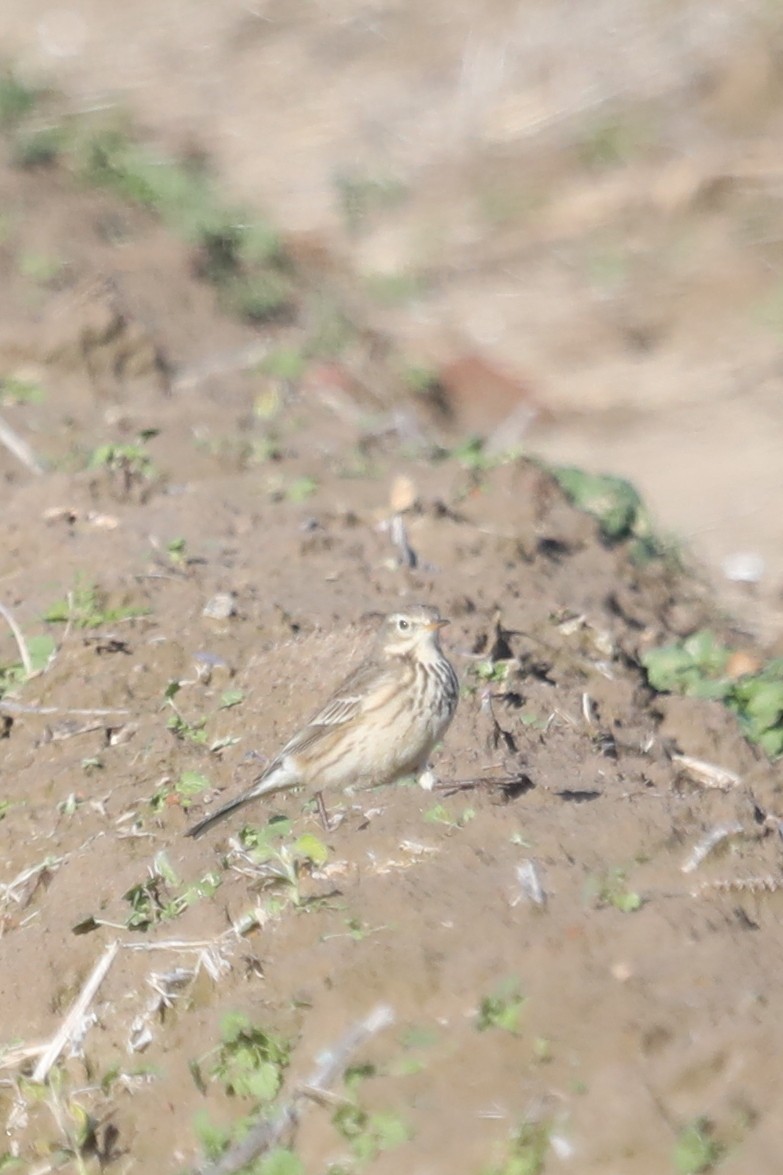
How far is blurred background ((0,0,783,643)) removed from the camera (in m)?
14.0

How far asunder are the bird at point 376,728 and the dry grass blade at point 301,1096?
1768mm

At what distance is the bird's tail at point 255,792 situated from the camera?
6297mm

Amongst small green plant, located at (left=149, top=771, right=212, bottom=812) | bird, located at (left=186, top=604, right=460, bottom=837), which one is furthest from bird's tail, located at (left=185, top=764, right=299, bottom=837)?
small green plant, located at (left=149, top=771, right=212, bottom=812)

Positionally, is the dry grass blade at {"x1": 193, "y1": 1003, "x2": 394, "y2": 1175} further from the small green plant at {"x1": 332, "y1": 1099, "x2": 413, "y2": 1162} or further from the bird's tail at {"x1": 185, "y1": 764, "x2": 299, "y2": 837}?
the bird's tail at {"x1": 185, "y1": 764, "x2": 299, "y2": 837}

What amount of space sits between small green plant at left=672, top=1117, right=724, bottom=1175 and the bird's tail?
2.25 m

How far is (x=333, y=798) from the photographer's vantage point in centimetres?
636

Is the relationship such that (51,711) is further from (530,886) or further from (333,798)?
(530,886)

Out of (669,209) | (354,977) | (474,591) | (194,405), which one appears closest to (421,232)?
(669,209)

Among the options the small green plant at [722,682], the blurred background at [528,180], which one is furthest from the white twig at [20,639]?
the blurred background at [528,180]

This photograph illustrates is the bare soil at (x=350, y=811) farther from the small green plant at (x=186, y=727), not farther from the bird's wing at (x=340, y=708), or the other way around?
the bird's wing at (x=340, y=708)

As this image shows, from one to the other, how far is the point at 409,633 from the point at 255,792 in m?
0.85

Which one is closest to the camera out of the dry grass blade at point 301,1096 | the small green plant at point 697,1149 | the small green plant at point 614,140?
the small green plant at point 697,1149

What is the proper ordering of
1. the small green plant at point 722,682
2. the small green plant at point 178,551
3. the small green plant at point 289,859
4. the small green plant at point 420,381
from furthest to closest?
the small green plant at point 420,381, the small green plant at point 178,551, the small green plant at point 722,682, the small green plant at point 289,859

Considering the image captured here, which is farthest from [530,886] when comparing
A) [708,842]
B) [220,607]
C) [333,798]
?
[220,607]
